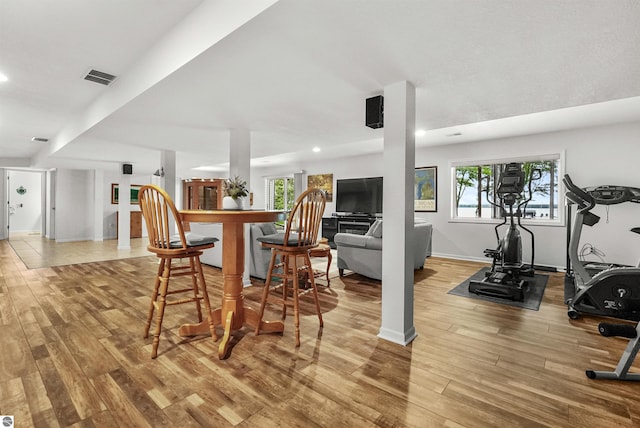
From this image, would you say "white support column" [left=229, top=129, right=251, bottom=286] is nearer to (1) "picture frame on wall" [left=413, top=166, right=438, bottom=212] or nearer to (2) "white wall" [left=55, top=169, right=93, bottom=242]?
(1) "picture frame on wall" [left=413, top=166, right=438, bottom=212]

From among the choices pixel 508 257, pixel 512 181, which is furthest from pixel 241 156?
pixel 508 257

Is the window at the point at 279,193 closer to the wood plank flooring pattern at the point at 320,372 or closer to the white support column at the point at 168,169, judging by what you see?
the white support column at the point at 168,169

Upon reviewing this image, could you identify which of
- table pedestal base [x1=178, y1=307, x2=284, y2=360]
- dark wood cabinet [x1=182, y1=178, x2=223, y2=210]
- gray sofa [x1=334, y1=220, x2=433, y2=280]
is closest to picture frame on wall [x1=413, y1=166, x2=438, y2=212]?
gray sofa [x1=334, y1=220, x2=433, y2=280]

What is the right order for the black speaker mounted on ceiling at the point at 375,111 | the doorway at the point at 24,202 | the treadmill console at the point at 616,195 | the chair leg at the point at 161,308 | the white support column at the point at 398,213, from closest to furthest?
1. the chair leg at the point at 161,308
2. the white support column at the point at 398,213
3. the black speaker mounted on ceiling at the point at 375,111
4. the treadmill console at the point at 616,195
5. the doorway at the point at 24,202

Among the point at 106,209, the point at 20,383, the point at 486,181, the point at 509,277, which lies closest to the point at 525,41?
the point at 509,277

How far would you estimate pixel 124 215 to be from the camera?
24.9 feet

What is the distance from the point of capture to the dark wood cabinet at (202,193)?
10.6m

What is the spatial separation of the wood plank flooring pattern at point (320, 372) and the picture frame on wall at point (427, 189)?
3.54 metres

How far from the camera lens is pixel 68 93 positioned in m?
3.36

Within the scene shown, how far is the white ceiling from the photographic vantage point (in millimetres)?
1547

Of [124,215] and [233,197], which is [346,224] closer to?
[233,197]

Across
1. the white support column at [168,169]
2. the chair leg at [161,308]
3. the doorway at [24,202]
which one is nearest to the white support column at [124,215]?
the white support column at [168,169]

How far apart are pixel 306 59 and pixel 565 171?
16.7 ft

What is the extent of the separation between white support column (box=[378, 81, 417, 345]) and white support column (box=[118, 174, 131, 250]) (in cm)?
720
